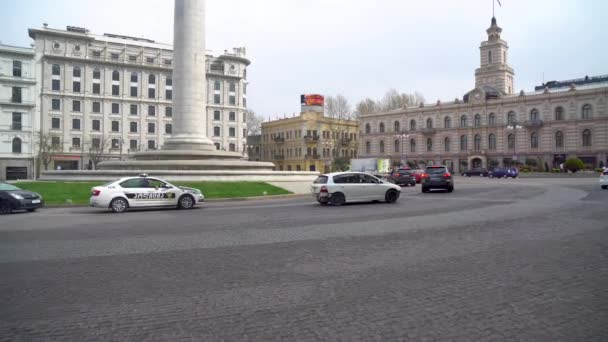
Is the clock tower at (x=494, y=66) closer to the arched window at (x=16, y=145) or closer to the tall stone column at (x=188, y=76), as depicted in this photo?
the tall stone column at (x=188, y=76)

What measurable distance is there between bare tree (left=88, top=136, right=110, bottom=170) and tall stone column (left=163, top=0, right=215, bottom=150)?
1554 inches

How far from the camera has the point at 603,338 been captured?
14.2ft

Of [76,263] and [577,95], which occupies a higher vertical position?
[577,95]

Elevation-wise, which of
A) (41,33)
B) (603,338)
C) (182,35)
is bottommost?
(603,338)

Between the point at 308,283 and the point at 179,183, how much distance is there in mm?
22133

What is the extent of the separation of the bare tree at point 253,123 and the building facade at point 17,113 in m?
53.0

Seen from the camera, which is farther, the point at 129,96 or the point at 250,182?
the point at 129,96

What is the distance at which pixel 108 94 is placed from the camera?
240ft

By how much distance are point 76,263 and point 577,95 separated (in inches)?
3114

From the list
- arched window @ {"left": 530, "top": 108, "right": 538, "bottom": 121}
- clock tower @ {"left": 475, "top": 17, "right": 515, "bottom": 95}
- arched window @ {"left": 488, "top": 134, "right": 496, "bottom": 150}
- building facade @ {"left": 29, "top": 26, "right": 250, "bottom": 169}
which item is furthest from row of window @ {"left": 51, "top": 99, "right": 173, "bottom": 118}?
clock tower @ {"left": 475, "top": 17, "right": 515, "bottom": 95}

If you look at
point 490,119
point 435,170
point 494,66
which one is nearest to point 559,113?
point 490,119

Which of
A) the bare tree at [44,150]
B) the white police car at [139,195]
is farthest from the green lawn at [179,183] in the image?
the bare tree at [44,150]

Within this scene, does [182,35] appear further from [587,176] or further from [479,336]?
[587,176]

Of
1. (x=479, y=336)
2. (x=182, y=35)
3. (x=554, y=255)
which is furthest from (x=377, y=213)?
(x=182, y=35)
